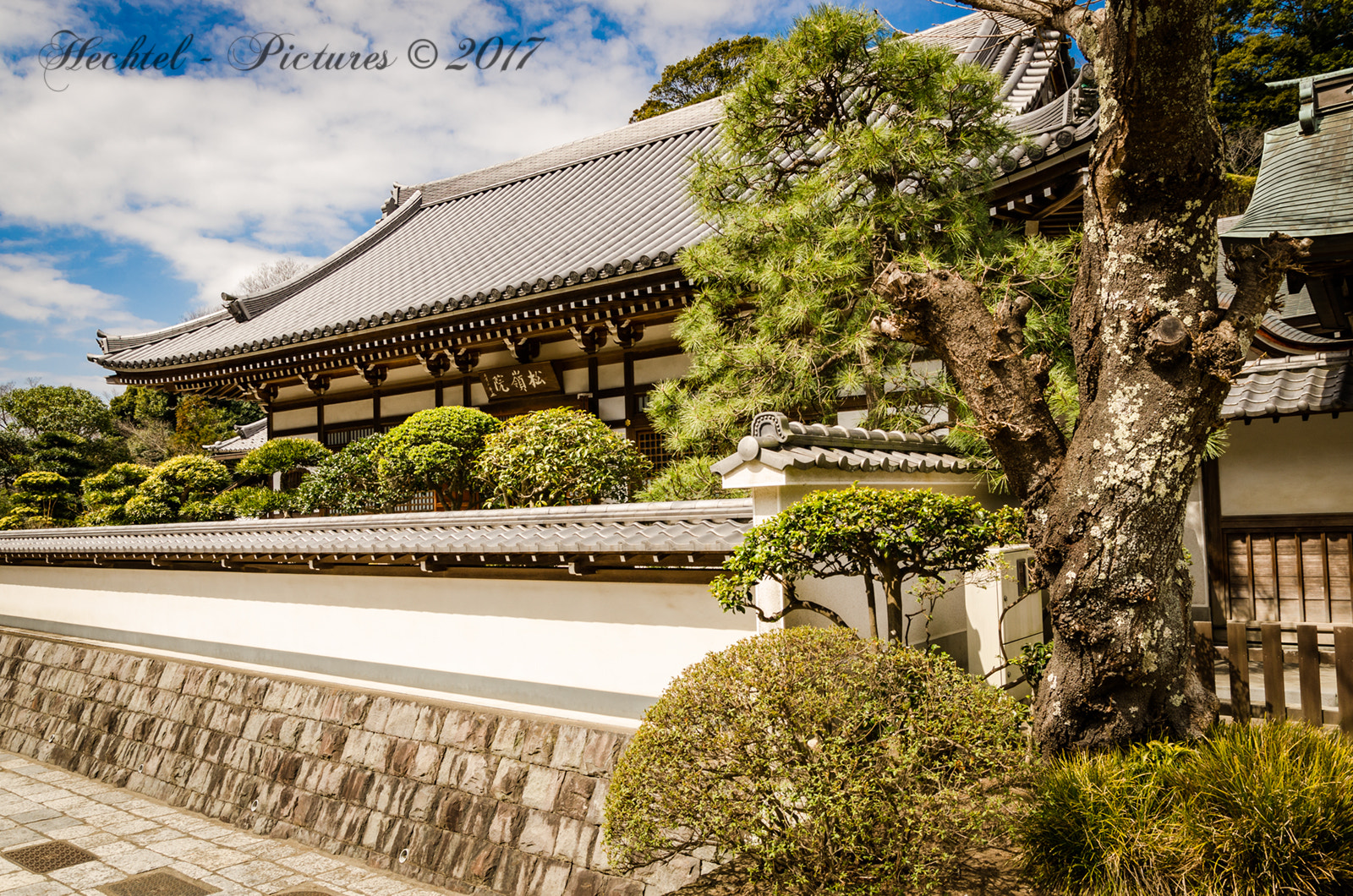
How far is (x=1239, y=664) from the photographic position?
15.0 feet

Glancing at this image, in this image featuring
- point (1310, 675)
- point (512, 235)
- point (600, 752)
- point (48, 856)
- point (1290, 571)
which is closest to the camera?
point (1310, 675)

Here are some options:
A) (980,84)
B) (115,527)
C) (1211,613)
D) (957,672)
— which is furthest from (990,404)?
(115,527)

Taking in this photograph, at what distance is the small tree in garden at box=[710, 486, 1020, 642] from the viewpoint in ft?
14.2

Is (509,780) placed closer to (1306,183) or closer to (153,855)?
(153,855)

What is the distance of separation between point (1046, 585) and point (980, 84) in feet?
15.1

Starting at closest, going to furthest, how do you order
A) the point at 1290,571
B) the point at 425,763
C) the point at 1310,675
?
the point at 1310,675, the point at 425,763, the point at 1290,571

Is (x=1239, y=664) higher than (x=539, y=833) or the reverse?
higher

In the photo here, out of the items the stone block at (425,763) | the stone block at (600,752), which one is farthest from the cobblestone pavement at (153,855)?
the stone block at (600,752)

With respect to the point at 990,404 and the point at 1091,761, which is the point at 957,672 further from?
the point at 990,404

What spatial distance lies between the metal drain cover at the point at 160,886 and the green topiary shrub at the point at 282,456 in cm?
548

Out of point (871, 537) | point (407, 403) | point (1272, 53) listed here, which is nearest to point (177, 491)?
point (407, 403)

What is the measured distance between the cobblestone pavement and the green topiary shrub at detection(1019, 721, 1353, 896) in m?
4.97

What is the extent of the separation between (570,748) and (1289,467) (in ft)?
23.9

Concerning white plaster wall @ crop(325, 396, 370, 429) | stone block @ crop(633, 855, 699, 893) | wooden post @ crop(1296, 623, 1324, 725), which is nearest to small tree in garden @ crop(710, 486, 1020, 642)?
wooden post @ crop(1296, 623, 1324, 725)
